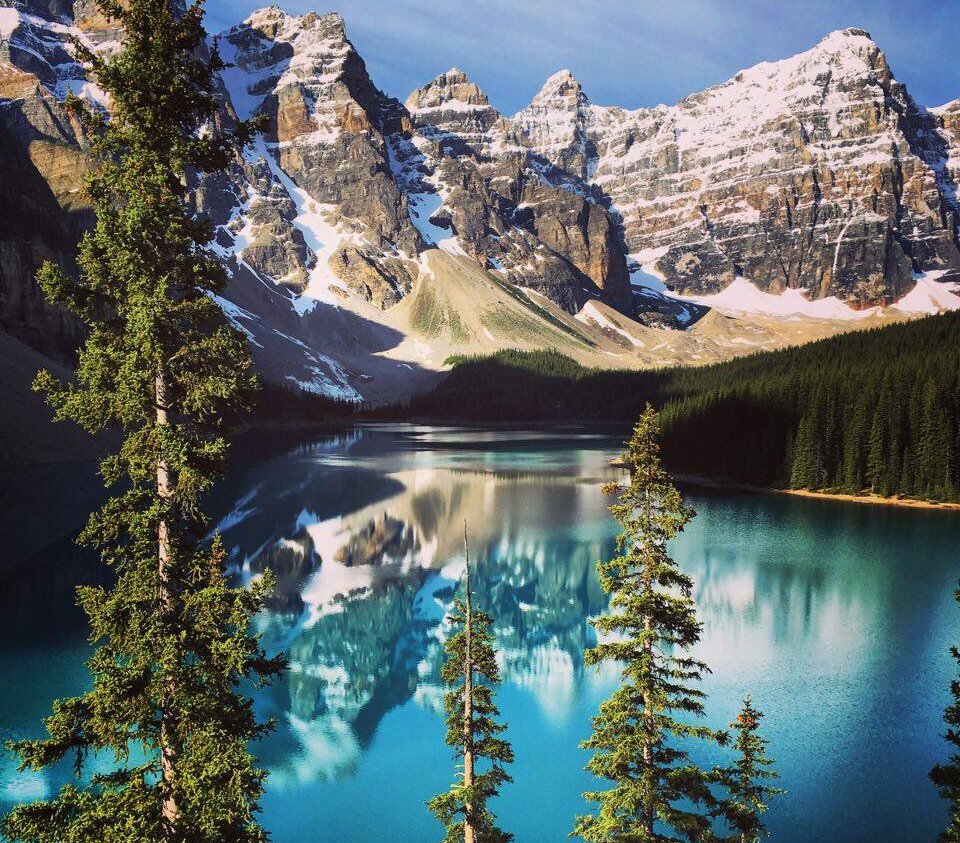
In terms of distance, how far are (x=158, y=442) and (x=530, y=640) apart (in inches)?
1232

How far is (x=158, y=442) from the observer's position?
35.7 feet

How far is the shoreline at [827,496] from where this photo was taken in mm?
78812

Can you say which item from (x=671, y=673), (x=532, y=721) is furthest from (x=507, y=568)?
(x=671, y=673)

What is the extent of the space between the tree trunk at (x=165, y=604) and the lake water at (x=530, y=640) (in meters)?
13.7

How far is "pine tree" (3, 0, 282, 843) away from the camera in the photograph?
1005 centimetres

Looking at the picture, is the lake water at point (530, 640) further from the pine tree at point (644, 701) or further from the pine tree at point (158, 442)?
the pine tree at point (158, 442)

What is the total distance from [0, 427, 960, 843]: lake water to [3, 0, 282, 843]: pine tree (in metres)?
13.9

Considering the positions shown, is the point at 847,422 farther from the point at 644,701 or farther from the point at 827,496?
the point at 644,701

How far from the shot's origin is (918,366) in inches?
3472

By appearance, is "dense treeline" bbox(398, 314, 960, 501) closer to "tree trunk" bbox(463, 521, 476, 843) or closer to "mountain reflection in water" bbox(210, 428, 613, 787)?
"mountain reflection in water" bbox(210, 428, 613, 787)

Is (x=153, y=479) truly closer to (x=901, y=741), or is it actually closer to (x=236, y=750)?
(x=236, y=750)

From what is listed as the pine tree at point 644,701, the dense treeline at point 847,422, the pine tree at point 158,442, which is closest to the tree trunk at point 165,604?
the pine tree at point 158,442

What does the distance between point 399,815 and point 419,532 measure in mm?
44432

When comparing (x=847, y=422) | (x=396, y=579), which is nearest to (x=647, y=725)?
(x=396, y=579)
